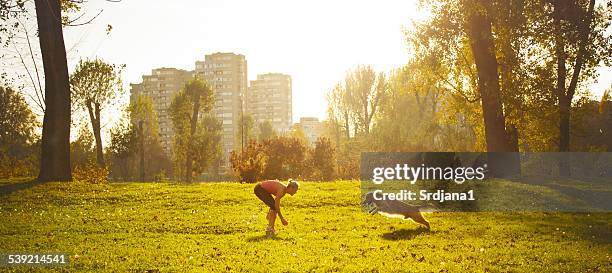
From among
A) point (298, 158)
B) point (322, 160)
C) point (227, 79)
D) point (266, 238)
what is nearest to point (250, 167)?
point (298, 158)

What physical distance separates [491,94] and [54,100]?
22678mm

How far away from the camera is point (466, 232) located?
14258 mm

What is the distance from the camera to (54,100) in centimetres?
2514

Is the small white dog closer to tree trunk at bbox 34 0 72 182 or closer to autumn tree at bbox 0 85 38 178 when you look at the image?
tree trunk at bbox 34 0 72 182

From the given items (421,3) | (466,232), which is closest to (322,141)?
(421,3)

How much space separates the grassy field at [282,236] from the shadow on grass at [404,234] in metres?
0.03

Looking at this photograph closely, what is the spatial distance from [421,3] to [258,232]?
21.3 meters

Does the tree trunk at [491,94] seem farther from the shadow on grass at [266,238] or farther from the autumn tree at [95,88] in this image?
the autumn tree at [95,88]

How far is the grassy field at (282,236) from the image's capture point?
9922mm

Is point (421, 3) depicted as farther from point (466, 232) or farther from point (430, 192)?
point (466, 232)

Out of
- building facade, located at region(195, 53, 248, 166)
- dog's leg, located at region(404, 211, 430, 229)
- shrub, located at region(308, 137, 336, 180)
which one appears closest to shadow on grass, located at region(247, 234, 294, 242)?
dog's leg, located at region(404, 211, 430, 229)

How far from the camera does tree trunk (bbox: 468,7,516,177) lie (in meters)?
27.6

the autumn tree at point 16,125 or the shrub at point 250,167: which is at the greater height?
the autumn tree at point 16,125

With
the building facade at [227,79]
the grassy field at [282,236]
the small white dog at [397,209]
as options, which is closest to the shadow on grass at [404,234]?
the grassy field at [282,236]
